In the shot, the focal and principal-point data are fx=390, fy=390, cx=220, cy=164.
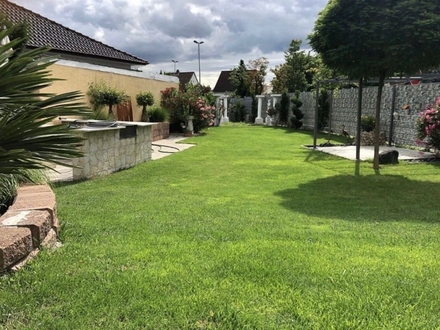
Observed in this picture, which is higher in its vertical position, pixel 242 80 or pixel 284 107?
pixel 242 80

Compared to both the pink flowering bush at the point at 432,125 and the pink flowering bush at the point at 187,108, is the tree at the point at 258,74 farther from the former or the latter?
the pink flowering bush at the point at 432,125

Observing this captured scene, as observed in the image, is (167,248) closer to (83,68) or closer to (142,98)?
(83,68)

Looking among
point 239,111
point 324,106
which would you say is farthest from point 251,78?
point 324,106

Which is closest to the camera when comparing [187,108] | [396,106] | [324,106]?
[396,106]

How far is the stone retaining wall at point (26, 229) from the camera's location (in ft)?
8.50

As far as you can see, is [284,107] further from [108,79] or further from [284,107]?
[108,79]

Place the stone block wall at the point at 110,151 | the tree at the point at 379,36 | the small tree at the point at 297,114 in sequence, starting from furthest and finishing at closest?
1. the small tree at the point at 297,114
2. the stone block wall at the point at 110,151
3. the tree at the point at 379,36

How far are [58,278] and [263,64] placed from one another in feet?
134

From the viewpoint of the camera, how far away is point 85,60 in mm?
17453

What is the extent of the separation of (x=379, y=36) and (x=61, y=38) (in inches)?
576

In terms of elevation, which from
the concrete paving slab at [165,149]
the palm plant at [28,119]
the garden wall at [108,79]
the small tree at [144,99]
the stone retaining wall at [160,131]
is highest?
the garden wall at [108,79]

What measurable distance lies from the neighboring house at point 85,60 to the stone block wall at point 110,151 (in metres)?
4.40

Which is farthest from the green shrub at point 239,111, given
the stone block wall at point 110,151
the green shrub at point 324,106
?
the stone block wall at point 110,151

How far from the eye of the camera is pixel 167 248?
3.23m
